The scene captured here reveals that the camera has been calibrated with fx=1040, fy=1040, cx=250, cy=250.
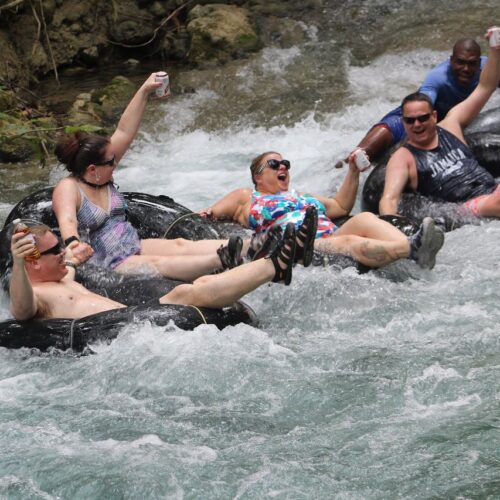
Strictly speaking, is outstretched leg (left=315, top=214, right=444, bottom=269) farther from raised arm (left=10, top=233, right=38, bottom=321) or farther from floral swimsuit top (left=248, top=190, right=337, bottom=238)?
raised arm (left=10, top=233, right=38, bottom=321)

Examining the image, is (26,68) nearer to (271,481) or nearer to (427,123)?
(427,123)

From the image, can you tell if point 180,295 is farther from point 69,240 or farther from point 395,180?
point 395,180

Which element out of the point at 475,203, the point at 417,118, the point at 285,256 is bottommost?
the point at 475,203

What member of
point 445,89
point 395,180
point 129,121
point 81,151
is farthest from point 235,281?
point 445,89

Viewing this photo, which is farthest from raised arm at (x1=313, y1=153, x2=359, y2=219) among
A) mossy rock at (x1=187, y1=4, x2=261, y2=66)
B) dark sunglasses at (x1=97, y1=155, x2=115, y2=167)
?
mossy rock at (x1=187, y1=4, x2=261, y2=66)

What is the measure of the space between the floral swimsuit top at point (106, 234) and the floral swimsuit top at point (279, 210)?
738 mm

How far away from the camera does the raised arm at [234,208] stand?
665 centimetres

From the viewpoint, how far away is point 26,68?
39.6 ft

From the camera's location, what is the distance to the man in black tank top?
6.70m

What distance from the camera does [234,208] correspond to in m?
6.69

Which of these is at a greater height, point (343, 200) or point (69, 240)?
point (69, 240)

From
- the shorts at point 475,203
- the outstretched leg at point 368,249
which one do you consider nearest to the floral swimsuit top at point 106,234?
the outstretched leg at point 368,249

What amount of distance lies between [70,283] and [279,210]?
1430mm

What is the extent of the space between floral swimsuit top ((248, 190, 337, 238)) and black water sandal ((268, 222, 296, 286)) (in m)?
1.24
